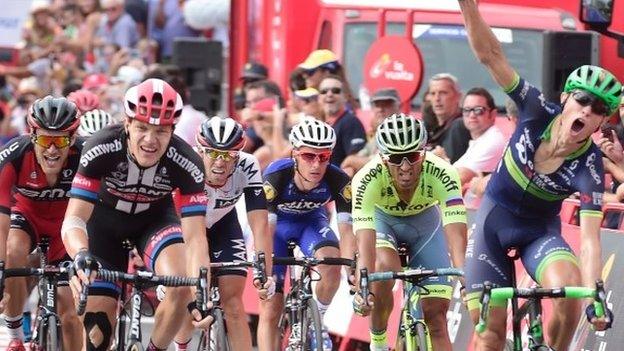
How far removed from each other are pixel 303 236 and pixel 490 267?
107 inches

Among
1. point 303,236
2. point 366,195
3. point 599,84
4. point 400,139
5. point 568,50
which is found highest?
point 568,50

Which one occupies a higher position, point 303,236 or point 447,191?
point 447,191

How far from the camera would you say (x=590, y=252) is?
959 cm

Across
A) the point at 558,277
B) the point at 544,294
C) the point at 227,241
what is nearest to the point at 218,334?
the point at 227,241

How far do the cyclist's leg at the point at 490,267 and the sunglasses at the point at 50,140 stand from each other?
276cm

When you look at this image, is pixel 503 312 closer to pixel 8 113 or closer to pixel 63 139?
pixel 63 139

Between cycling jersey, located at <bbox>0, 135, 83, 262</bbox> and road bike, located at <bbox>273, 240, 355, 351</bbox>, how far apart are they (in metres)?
1.50

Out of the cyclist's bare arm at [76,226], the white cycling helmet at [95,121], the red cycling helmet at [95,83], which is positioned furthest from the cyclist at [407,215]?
the red cycling helmet at [95,83]

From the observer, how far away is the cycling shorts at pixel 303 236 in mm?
12680

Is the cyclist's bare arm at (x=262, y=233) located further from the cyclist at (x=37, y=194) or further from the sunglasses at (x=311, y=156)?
the cyclist at (x=37, y=194)

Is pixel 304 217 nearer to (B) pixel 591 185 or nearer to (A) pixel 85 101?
(B) pixel 591 185

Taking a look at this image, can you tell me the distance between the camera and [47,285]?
11094 millimetres

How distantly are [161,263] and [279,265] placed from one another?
2002 millimetres

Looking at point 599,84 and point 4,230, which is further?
point 4,230
